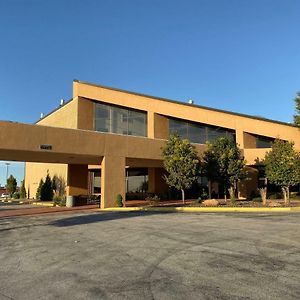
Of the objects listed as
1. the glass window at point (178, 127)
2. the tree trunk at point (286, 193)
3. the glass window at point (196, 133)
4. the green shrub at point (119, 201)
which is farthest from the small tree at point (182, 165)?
the glass window at point (178, 127)

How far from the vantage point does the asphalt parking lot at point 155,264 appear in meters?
6.68

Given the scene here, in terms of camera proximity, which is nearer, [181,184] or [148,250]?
[148,250]

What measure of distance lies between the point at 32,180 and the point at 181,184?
1443 inches

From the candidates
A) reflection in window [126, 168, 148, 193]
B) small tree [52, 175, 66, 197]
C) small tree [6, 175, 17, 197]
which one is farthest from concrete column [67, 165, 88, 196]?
small tree [6, 175, 17, 197]

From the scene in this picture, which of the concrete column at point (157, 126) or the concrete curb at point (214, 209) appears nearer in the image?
the concrete curb at point (214, 209)

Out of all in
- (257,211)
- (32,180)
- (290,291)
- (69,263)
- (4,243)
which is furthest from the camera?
(32,180)

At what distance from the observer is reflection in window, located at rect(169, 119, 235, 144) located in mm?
38719

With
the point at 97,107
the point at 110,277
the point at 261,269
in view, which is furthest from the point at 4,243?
the point at 97,107

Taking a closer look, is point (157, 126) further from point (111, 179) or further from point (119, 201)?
point (119, 201)

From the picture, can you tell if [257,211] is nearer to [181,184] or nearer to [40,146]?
[181,184]

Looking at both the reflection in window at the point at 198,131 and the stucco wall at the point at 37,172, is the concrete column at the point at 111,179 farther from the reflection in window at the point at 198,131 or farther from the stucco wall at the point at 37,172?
the stucco wall at the point at 37,172

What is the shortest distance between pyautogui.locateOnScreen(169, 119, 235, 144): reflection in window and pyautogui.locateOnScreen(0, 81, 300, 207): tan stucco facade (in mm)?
1021

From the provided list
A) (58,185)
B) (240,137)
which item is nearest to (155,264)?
(240,137)

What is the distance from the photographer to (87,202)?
1436 inches
